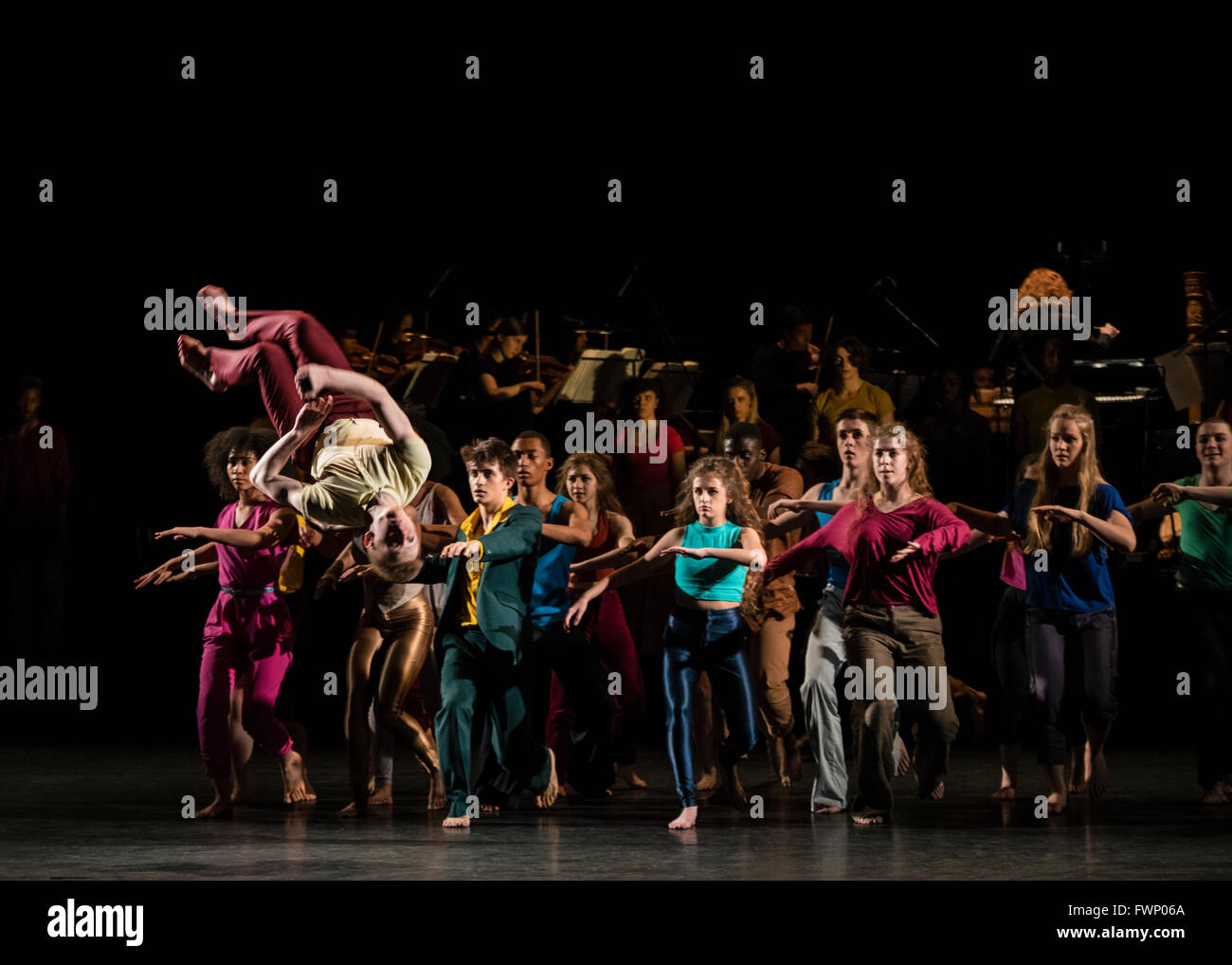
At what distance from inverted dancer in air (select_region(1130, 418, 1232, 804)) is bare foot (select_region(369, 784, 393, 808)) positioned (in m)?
3.44

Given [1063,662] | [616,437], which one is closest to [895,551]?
[1063,662]

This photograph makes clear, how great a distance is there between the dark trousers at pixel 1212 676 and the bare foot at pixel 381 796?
349cm

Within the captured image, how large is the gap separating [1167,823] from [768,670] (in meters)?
2.05

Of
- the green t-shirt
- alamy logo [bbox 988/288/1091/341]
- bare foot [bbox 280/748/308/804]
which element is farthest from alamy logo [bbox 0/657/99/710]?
the green t-shirt

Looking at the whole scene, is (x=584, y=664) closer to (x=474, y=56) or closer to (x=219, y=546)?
(x=219, y=546)

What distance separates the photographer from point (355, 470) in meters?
6.29

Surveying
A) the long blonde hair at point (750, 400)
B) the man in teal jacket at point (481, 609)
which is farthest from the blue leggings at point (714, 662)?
the long blonde hair at point (750, 400)

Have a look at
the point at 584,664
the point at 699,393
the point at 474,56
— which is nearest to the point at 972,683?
the point at 699,393

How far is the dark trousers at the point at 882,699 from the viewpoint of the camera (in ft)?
24.5

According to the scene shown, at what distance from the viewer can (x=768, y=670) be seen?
886cm

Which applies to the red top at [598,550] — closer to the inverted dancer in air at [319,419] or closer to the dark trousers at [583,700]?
the dark trousers at [583,700]

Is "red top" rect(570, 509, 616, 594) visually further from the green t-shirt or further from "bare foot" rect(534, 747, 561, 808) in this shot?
the green t-shirt

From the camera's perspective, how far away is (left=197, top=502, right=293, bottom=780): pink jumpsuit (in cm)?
804

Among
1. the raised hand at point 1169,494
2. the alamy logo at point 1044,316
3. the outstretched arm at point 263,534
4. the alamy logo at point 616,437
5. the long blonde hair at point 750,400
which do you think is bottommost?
the outstretched arm at point 263,534
